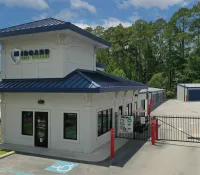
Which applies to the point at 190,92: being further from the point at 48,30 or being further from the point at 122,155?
the point at 48,30

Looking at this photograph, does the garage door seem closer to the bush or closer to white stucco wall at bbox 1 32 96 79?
the bush

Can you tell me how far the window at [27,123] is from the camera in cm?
1360

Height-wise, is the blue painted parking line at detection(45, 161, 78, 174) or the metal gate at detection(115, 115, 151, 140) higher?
the metal gate at detection(115, 115, 151, 140)

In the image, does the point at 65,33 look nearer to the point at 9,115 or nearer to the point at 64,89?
A: the point at 64,89

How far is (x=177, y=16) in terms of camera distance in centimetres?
6806

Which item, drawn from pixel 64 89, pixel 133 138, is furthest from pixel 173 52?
pixel 64 89

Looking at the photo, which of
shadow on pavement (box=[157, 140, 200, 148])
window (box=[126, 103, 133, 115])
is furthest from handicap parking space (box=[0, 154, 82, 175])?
window (box=[126, 103, 133, 115])

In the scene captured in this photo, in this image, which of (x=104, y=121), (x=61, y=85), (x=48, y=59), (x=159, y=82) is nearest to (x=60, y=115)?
(x=61, y=85)

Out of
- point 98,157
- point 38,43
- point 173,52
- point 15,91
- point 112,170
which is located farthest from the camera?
point 173,52

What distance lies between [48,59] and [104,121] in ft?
17.0

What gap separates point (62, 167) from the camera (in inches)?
403

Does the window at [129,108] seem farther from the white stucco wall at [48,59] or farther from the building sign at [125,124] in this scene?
the white stucco wall at [48,59]

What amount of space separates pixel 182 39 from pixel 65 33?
60838mm

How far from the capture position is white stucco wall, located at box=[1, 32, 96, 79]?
13102mm
